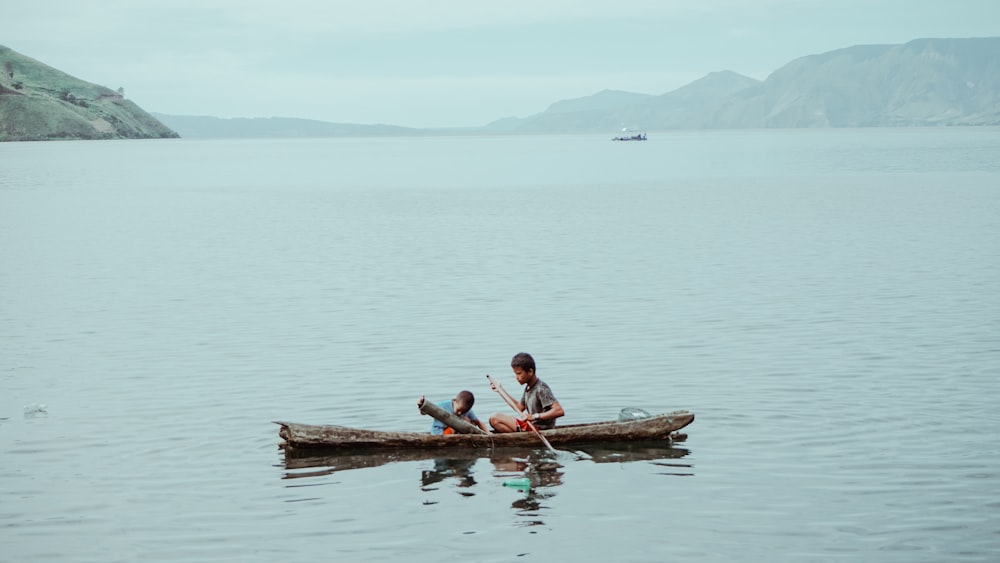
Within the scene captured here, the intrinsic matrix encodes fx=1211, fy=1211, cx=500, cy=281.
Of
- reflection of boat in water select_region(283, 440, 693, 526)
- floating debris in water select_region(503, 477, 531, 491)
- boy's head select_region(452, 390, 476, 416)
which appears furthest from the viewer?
boy's head select_region(452, 390, 476, 416)

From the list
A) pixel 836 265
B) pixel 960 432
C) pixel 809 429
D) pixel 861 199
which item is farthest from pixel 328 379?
pixel 861 199

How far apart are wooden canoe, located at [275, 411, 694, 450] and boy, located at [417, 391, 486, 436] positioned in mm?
358

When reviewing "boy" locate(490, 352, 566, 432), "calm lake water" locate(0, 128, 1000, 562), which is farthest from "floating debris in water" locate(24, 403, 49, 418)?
"boy" locate(490, 352, 566, 432)

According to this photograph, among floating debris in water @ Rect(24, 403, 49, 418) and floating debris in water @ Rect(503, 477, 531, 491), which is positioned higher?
floating debris in water @ Rect(503, 477, 531, 491)

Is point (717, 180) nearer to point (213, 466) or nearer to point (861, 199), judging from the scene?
point (861, 199)

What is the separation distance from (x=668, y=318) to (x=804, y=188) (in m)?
68.4

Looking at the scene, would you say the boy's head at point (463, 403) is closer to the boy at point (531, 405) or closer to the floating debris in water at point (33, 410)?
the boy at point (531, 405)

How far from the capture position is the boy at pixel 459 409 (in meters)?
19.8

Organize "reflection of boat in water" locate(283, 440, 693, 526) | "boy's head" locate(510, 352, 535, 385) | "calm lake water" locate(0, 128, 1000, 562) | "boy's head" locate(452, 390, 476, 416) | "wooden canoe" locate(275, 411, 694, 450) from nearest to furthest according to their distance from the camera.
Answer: "calm lake water" locate(0, 128, 1000, 562)
"reflection of boat in water" locate(283, 440, 693, 526)
"wooden canoe" locate(275, 411, 694, 450)
"boy's head" locate(510, 352, 535, 385)
"boy's head" locate(452, 390, 476, 416)

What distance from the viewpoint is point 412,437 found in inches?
762

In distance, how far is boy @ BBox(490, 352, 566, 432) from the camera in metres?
19.4

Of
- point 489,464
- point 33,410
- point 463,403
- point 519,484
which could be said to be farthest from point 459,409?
point 33,410

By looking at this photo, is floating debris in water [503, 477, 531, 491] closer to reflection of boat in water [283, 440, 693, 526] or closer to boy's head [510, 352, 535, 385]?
reflection of boat in water [283, 440, 693, 526]

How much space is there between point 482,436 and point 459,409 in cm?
60
